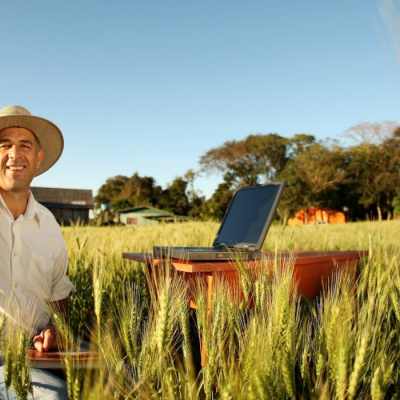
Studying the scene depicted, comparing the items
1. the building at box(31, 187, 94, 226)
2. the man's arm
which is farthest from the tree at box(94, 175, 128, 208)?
the man's arm

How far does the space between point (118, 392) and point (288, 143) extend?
43.5 m

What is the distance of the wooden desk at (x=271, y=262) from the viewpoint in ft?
5.26

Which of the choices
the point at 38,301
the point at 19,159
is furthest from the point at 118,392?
the point at 19,159

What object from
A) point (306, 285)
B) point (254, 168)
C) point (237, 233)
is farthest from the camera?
point (254, 168)

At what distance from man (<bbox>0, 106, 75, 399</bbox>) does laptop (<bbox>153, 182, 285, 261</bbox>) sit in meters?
0.48

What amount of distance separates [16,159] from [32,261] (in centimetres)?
44

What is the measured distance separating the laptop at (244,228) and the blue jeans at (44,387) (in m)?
0.62

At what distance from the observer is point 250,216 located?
215 centimetres

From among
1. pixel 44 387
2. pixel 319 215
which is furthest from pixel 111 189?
pixel 44 387

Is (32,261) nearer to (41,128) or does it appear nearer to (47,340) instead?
(47,340)

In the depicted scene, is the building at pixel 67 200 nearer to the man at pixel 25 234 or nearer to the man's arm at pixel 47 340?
the man at pixel 25 234

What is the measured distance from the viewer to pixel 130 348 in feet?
3.94

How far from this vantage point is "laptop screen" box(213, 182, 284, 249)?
197cm

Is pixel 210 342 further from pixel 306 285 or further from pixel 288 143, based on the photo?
pixel 288 143
